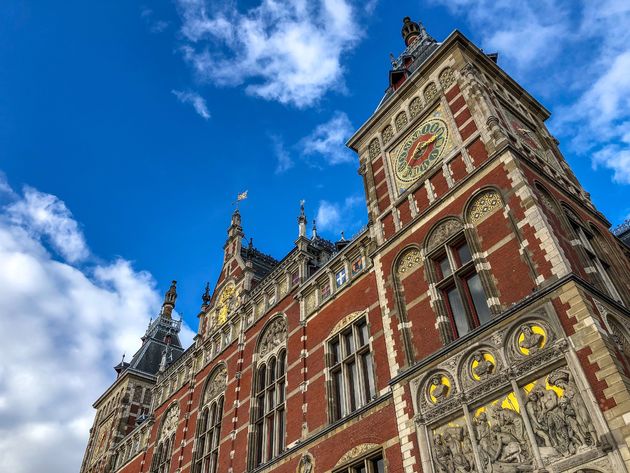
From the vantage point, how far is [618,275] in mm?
14406

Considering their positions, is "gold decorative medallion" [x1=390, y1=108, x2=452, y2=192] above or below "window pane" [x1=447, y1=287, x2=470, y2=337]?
above

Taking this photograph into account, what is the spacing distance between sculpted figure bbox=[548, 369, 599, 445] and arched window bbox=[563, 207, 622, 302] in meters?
3.27

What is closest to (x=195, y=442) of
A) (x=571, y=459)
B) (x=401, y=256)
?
(x=401, y=256)

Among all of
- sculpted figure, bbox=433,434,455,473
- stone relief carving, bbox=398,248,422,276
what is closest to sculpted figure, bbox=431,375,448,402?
sculpted figure, bbox=433,434,455,473

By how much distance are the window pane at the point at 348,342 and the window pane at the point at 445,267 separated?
4.43 metres

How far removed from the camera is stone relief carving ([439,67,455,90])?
18438 mm

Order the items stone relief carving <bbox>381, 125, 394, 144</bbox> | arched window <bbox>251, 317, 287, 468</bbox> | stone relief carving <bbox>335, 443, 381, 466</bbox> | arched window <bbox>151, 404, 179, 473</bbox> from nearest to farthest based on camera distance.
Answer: stone relief carving <bbox>335, 443, 381, 466</bbox> → arched window <bbox>251, 317, 287, 468</bbox> → stone relief carving <bbox>381, 125, 394, 144</bbox> → arched window <bbox>151, 404, 179, 473</bbox>

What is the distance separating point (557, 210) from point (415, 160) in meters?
5.29

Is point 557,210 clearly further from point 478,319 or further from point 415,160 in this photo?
point 415,160

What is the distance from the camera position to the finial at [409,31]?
28.3 m

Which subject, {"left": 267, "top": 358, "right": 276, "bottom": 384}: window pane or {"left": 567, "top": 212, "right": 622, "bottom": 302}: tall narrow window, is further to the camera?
{"left": 267, "top": 358, "right": 276, "bottom": 384}: window pane

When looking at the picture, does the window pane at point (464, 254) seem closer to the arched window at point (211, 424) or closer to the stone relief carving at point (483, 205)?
the stone relief carving at point (483, 205)

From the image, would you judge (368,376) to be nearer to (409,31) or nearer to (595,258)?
(595,258)

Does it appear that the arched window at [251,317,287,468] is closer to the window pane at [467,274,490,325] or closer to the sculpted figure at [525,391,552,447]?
the window pane at [467,274,490,325]
